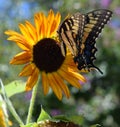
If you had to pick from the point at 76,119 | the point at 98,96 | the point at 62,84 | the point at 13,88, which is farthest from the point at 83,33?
the point at 98,96

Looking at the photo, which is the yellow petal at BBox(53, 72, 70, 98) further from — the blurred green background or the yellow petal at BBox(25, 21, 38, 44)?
the blurred green background

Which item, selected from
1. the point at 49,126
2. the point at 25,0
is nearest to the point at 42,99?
the point at 49,126

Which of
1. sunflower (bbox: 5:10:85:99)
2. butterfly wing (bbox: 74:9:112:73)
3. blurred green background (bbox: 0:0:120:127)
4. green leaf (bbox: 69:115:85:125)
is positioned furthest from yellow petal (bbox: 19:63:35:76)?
blurred green background (bbox: 0:0:120:127)

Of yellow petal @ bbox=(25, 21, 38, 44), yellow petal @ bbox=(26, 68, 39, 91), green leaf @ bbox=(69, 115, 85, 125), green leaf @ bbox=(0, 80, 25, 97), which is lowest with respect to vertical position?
green leaf @ bbox=(69, 115, 85, 125)

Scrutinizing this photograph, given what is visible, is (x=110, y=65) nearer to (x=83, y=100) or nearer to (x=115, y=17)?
(x=83, y=100)

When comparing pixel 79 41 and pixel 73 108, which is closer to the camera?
pixel 79 41

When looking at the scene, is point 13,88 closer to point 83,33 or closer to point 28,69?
point 28,69
